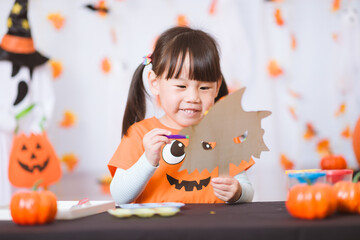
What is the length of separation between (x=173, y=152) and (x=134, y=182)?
15cm

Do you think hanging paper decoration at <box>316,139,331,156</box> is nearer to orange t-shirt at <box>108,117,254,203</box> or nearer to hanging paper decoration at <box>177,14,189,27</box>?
hanging paper decoration at <box>177,14,189,27</box>

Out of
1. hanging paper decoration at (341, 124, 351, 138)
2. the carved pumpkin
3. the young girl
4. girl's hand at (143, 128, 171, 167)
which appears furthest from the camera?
hanging paper decoration at (341, 124, 351, 138)

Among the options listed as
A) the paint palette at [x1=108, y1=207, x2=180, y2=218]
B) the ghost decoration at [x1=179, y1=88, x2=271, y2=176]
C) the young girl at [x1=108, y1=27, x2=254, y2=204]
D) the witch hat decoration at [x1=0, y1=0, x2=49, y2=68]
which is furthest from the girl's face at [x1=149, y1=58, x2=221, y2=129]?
the witch hat decoration at [x1=0, y1=0, x2=49, y2=68]

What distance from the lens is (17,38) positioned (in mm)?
2402

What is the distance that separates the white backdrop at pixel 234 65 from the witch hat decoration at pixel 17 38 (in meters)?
0.26

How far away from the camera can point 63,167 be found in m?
2.69

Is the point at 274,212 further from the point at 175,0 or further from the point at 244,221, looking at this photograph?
the point at 175,0

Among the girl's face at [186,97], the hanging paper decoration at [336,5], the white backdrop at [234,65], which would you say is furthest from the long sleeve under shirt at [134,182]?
the hanging paper decoration at [336,5]

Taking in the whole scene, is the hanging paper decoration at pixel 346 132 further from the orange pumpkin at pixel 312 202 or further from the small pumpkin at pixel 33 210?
the small pumpkin at pixel 33 210

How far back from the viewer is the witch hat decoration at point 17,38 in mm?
2371

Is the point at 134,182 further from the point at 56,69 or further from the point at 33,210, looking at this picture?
the point at 56,69

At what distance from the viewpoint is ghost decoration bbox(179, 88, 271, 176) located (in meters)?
0.86

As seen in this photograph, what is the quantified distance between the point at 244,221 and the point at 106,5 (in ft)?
7.76

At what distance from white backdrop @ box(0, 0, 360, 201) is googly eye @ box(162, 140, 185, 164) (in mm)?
1485
